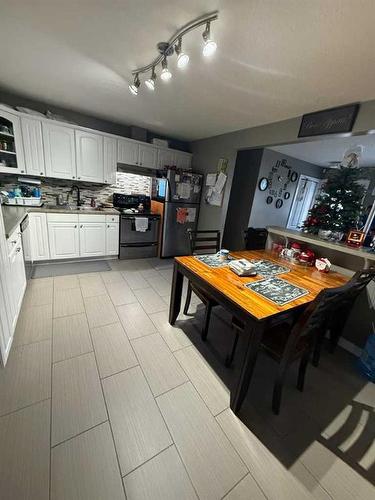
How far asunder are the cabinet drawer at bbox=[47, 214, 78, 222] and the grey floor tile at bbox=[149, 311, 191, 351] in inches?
80.3

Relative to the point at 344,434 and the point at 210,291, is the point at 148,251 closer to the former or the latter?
the point at 210,291

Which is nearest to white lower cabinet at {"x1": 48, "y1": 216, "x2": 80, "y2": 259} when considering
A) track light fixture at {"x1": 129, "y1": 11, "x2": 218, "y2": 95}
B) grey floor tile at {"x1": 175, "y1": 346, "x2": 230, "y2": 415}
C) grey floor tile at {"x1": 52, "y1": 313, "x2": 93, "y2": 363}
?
grey floor tile at {"x1": 52, "y1": 313, "x2": 93, "y2": 363}

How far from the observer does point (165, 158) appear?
393 cm

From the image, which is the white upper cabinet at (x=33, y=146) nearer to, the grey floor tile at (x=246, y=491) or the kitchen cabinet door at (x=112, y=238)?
the kitchen cabinet door at (x=112, y=238)

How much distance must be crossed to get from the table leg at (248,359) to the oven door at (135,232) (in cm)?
288

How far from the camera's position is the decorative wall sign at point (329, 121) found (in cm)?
188

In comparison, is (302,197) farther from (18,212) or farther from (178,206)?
(18,212)

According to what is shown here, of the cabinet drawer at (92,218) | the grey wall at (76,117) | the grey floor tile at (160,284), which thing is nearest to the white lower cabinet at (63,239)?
the cabinet drawer at (92,218)

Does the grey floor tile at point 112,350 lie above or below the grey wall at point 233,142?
below

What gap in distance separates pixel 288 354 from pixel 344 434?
67 cm

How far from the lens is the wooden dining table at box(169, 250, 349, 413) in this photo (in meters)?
1.19

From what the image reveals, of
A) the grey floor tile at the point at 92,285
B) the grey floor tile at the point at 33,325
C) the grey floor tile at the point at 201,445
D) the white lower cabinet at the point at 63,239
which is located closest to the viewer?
the grey floor tile at the point at 201,445

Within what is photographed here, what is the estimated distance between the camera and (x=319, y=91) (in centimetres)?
174

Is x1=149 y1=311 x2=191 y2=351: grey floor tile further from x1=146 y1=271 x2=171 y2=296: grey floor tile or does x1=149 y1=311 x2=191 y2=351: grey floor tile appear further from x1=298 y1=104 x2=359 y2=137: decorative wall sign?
x1=298 y1=104 x2=359 y2=137: decorative wall sign
